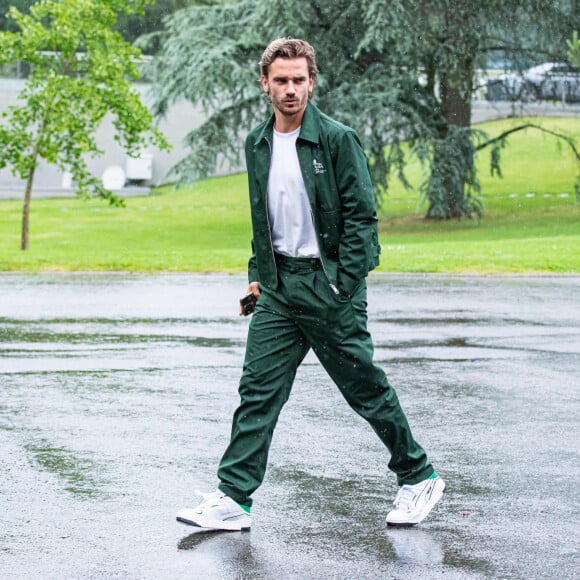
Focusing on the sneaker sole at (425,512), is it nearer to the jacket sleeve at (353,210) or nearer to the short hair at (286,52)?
the jacket sleeve at (353,210)

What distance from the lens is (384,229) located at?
34.5 meters

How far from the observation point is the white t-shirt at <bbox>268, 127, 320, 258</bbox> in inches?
Answer: 214

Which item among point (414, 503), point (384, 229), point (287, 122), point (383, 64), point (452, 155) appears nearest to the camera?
point (287, 122)

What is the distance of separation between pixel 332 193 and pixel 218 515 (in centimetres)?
134

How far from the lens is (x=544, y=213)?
1436 inches

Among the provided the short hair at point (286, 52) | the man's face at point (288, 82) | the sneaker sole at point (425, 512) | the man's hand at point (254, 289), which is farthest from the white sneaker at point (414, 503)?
the short hair at point (286, 52)

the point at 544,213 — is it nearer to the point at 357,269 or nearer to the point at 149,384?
the point at 149,384

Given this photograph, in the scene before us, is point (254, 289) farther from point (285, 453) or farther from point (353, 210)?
point (285, 453)

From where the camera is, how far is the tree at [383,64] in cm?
3162

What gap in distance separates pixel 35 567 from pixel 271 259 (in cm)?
149

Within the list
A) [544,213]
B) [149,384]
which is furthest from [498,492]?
[544,213]

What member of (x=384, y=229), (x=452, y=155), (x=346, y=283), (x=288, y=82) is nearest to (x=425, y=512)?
(x=346, y=283)

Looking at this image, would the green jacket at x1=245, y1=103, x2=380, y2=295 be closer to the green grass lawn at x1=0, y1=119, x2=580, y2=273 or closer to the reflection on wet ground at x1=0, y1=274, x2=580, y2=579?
the reflection on wet ground at x1=0, y1=274, x2=580, y2=579

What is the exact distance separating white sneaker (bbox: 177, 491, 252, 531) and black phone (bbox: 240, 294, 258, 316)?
0.78 metres
